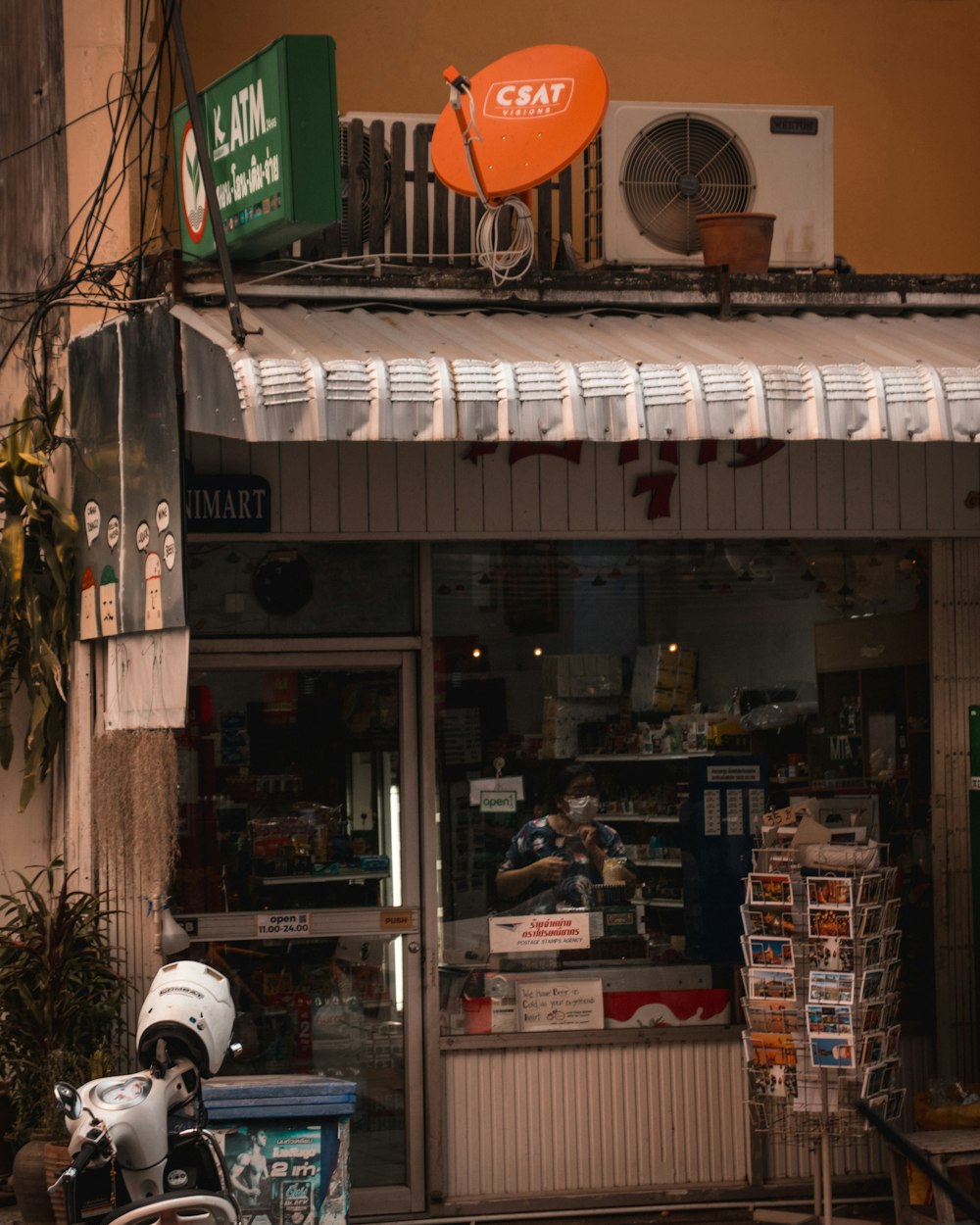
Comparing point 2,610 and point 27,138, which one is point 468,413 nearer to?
point 2,610

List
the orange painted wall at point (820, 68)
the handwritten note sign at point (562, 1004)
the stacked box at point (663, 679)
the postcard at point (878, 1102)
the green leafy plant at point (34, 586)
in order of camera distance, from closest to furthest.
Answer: the postcard at point (878, 1102) < the green leafy plant at point (34, 586) < the handwritten note sign at point (562, 1004) < the stacked box at point (663, 679) < the orange painted wall at point (820, 68)

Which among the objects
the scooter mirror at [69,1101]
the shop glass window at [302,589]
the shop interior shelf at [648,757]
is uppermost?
A: the shop glass window at [302,589]

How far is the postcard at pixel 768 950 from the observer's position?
755cm

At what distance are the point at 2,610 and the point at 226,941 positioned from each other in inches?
75.1

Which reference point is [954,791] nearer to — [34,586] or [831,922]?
[831,922]

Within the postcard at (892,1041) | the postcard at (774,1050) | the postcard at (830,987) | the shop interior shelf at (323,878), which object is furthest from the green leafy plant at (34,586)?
the postcard at (892,1041)

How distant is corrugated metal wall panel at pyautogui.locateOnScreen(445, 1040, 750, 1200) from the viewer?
8109mm

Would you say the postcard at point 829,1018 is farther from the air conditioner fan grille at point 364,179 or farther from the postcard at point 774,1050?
the air conditioner fan grille at point 364,179

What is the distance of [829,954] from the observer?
7.48 m

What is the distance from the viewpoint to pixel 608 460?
8.27 m

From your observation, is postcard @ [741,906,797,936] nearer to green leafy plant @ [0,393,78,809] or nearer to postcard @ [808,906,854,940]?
postcard @ [808,906,854,940]

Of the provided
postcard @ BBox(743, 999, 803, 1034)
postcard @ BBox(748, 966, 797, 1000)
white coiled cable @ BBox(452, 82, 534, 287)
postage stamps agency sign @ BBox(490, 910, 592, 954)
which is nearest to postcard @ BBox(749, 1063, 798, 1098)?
postcard @ BBox(743, 999, 803, 1034)

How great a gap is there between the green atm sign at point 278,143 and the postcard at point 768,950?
3685 millimetres

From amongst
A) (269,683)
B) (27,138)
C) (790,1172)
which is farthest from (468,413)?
(790,1172)
